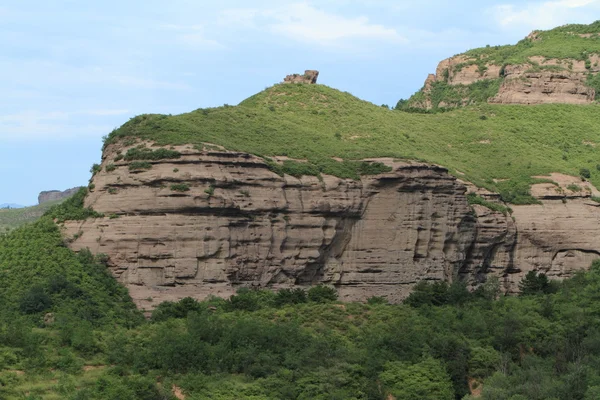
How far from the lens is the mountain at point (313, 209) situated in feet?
239

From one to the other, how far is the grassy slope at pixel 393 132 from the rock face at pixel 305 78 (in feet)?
9.16

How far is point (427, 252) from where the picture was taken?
3179 inches

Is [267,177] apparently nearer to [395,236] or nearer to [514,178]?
[395,236]

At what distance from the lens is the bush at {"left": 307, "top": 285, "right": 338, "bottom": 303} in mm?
74500

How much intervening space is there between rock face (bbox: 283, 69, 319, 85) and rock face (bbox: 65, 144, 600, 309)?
94.6 ft

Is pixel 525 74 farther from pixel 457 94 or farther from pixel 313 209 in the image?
pixel 313 209

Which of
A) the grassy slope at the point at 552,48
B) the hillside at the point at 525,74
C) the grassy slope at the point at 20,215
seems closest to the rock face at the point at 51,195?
the grassy slope at the point at 20,215

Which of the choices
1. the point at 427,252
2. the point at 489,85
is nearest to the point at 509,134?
the point at 489,85

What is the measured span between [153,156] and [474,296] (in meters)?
20.7

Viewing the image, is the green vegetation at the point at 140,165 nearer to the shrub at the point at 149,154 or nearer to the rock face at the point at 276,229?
the rock face at the point at 276,229

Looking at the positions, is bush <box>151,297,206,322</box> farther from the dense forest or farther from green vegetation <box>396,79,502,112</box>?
green vegetation <box>396,79,502,112</box>

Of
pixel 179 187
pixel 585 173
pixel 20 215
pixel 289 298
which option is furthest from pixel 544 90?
pixel 20 215

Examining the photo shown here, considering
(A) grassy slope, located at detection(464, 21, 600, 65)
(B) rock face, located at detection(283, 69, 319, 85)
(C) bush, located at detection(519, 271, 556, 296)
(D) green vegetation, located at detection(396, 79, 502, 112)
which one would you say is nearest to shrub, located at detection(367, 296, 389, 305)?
(C) bush, located at detection(519, 271, 556, 296)

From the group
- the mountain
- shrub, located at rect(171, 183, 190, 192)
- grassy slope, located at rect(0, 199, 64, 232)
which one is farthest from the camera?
grassy slope, located at rect(0, 199, 64, 232)
